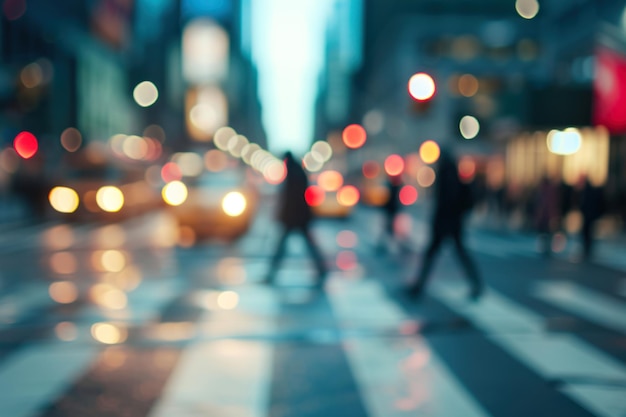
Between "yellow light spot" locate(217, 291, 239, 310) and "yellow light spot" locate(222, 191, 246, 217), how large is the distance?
7384 millimetres

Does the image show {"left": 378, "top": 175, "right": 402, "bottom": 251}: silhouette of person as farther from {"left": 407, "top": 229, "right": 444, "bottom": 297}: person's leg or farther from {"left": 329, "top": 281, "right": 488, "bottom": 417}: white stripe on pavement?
{"left": 329, "top": 281, "right": 488, "bottom": 417}: white stripe on pavement

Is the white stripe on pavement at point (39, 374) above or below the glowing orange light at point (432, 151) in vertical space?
below

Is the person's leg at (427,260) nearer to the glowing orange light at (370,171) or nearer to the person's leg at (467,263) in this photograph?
the person's leg at (467,263)

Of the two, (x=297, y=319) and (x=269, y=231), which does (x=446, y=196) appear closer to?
(x=297, y=319)

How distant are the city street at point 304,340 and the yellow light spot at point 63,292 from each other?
4 centimetres

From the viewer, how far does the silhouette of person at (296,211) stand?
36.3ft

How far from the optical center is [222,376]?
589cm

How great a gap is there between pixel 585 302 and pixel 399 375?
4470mm

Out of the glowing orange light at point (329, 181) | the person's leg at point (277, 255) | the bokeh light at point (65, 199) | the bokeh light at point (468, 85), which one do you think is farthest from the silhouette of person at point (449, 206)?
the bokeh light at point (468, 85)

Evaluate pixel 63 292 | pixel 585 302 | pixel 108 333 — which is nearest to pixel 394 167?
pixel 585 302

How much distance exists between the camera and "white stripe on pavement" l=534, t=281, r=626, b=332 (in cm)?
838

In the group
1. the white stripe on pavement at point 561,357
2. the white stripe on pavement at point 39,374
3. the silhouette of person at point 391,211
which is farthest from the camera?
the silhouette of person at point 391,211

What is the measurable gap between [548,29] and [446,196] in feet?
92.6

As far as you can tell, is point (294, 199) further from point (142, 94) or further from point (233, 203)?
point (142, 94)
